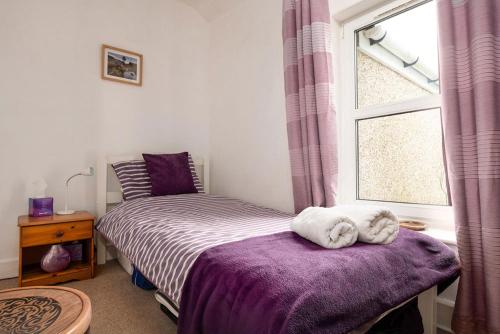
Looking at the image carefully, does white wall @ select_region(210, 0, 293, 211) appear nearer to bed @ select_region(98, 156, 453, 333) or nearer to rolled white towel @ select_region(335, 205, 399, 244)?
bed @ select_region(98, 156, 453, 333)

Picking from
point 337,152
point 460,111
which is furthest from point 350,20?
point 460,111

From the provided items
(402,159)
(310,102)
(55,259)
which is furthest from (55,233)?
(402,159)

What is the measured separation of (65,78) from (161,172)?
1114 millimetres

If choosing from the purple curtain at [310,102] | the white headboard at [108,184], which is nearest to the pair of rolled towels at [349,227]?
the purple curtain at [310,102]

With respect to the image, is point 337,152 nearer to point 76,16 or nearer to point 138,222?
point 138,222

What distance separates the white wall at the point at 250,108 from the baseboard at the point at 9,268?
71.7 inches

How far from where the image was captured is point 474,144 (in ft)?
4.03

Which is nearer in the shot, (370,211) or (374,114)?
(370,211)

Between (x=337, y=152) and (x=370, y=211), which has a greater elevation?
(x=337, y=152)

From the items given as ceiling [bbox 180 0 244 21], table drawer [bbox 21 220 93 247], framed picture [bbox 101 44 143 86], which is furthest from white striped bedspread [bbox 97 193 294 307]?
ceiling [bbox 180 0 244 21]

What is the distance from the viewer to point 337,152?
1.91 metres

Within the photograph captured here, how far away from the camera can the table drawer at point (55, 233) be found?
1861 mm

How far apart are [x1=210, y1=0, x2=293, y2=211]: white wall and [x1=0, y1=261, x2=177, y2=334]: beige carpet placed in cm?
122

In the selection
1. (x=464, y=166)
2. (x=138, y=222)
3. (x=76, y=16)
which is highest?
(x=76, y=16)
